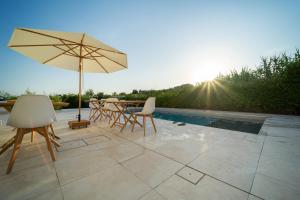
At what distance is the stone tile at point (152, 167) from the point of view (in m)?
1.40

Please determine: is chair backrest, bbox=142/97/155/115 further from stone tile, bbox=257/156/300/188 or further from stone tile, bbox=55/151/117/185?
stone tile, bbox=257/156/300/188

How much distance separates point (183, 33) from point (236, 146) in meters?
6.33

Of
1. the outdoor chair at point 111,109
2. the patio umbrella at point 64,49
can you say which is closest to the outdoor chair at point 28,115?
the patio umbrella at point 64,49

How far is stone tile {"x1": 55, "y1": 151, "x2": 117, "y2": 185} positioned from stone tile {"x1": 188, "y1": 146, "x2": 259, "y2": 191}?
1230 millimetres

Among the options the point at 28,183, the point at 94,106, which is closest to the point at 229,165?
the point at 28,183

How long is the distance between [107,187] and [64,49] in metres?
3.70

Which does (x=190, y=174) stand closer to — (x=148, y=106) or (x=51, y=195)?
(x=51, y=195)

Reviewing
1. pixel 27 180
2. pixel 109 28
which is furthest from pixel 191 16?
pixel 27 180

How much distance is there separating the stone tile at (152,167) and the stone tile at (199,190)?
11cm

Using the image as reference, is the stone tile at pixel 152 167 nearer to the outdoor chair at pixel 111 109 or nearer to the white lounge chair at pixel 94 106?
the outdoor chair at pixel 111 109

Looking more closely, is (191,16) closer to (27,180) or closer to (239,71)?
(27,180)

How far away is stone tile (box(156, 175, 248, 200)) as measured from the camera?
113 centimetres

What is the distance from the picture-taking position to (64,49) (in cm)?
344

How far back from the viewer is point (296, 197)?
111 centimetres
